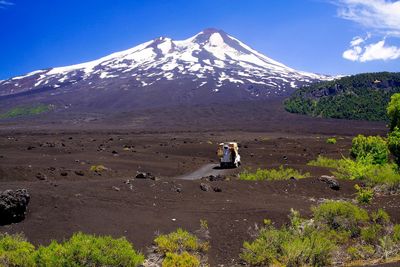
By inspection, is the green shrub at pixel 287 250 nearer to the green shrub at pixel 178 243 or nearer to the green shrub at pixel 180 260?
the green shrub at pixel 178 243

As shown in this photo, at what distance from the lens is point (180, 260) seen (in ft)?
32.3

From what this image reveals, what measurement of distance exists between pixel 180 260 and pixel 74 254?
88.6 inches

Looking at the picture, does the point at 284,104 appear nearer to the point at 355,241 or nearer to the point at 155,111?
the point at 155,111

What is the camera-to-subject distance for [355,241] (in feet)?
38.4

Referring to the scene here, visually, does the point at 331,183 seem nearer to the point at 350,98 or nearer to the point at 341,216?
the point at 341,216

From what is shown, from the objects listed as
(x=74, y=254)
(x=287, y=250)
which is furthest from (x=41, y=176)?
(x=287, y=250)

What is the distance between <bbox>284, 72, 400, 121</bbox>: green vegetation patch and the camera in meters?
75.5

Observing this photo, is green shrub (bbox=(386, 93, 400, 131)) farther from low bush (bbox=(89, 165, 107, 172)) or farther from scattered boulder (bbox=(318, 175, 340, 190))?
low bush (bbox=(89, 165, 107, 172))

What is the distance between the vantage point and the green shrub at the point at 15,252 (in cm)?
880

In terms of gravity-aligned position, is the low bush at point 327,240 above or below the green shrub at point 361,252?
above

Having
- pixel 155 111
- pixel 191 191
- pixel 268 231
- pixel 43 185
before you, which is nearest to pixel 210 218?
pixel 268 231

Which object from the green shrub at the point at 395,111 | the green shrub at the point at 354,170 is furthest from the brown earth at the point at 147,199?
the green shrub at the point at 395,111

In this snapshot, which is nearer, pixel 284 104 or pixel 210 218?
pixel 210 218

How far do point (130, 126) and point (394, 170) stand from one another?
50636 millimetres
